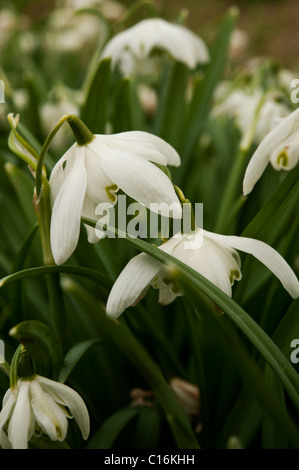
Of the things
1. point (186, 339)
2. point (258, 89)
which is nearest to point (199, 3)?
point (258, 89)

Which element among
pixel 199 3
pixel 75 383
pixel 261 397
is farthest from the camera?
pixel 199 3

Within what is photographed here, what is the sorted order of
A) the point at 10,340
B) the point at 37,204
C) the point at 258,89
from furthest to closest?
the point at 258,89
the point at 10,340
the point at 37,204

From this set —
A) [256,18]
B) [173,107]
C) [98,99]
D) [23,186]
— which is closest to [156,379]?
[23,186]

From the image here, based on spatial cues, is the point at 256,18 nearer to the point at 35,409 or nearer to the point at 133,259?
the point at 133,259

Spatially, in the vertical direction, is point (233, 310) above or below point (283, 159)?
below

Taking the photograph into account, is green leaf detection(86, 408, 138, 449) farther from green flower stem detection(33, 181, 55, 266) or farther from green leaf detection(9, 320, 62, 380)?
green flower stem detection(33, 181, 55, 266)

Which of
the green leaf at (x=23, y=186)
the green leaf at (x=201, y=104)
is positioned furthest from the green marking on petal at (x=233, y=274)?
the green leaf at (x=201, y=104)
